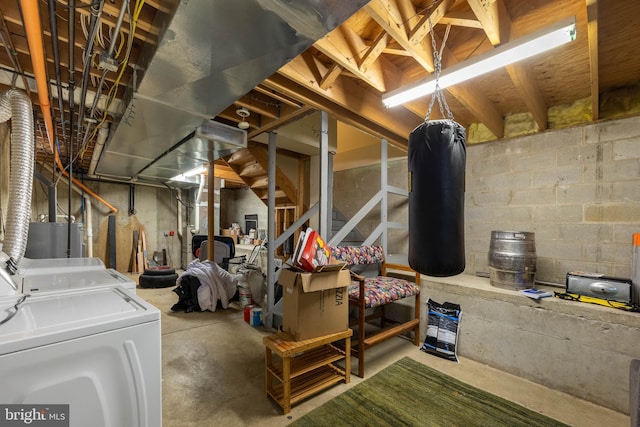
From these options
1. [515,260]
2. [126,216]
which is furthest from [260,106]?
[126,216]

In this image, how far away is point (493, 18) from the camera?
163cm

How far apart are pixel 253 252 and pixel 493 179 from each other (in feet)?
13.1

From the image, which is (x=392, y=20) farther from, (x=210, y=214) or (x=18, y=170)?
(x=210, y=214)

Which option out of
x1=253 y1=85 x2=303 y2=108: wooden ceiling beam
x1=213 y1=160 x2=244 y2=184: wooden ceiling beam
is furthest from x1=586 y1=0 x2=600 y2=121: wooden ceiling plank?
x1=213 y1=160 x2=244 y2=184: wooden ceiling beam

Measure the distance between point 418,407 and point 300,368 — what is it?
0.86 m

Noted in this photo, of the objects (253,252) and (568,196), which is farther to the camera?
(253,252)

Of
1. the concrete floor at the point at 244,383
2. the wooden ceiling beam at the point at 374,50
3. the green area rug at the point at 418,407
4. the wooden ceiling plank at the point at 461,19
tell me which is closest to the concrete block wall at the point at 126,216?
the concrete floor at the point at 244,383

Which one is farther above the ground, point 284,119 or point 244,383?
point 284,119

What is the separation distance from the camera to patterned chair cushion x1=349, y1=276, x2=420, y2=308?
7.61 feet

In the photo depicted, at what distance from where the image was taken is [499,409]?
1.84 meters

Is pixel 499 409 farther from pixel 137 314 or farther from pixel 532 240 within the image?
pixel 137 314

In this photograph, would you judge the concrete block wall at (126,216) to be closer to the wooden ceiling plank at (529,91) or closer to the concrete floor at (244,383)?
the concrete floor at (244,383)

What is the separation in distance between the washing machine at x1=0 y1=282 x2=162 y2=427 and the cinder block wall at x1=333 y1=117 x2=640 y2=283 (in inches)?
Answer: 135

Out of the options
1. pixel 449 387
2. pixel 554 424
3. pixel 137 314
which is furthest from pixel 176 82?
pixel 554 424
